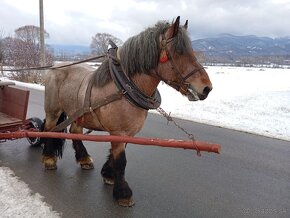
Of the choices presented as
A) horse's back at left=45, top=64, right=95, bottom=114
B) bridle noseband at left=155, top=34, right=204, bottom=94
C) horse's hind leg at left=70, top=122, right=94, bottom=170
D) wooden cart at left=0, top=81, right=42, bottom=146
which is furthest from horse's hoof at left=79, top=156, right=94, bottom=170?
bridle noseband at left=155, top=34, right=204, bottom=94

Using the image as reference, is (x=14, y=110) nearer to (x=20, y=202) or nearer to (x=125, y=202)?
(x=20, y=202)

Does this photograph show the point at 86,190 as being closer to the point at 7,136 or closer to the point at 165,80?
the point at 7,136

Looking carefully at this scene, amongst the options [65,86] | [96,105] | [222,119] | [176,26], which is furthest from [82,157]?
[222,119]

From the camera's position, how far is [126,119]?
3.37m

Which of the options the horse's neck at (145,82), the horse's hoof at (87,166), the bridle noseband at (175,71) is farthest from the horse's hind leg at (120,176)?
the horse's hoof at (87,166)

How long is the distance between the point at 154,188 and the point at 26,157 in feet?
7.42

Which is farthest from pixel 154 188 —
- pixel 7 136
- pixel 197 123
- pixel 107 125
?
pixel 197 123

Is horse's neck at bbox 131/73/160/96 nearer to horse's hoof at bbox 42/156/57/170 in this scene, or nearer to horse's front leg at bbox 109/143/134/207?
horse's front leg at bbox 109/143/134/207

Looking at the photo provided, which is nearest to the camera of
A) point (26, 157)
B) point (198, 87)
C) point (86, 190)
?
point (198, 87)

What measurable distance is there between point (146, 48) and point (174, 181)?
77.2 inches

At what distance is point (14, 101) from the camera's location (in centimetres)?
535

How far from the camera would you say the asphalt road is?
3.56 meters

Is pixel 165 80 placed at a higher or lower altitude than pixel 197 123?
higher

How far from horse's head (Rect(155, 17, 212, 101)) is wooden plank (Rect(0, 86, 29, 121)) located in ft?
8.85
